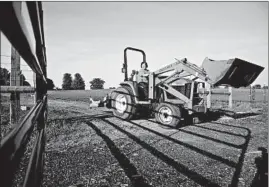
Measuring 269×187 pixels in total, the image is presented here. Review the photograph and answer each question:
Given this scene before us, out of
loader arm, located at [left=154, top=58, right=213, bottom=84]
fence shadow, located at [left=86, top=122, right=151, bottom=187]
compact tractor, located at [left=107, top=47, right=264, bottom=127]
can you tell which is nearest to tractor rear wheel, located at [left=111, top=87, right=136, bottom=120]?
compact tractor, located at [left=107, top=47, right=264, bottom=127]

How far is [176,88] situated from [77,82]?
332ft

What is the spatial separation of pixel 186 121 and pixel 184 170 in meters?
4.57

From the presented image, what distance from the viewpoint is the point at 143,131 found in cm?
566

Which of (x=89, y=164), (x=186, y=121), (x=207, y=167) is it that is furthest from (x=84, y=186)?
(x=186, y=121)

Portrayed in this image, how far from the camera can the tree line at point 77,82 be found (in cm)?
10293

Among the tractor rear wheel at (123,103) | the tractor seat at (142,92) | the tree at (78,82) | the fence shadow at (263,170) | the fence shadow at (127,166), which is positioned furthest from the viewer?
the tree at (78,82)

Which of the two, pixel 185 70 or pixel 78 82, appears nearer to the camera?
pixel 185 70

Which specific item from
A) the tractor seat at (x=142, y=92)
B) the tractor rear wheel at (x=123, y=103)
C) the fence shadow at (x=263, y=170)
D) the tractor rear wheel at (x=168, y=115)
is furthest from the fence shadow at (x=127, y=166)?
the tractor seat at (x=142, y=92)

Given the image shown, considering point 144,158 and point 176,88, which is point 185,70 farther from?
point 144,158

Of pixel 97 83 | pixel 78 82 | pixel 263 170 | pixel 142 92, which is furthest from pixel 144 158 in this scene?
pixel 97 83

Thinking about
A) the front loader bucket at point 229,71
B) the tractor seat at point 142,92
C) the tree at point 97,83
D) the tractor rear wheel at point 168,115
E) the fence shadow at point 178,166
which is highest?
the tree at point 97,83

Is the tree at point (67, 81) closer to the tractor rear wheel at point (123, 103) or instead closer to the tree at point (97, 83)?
the tree at point (97, 83)

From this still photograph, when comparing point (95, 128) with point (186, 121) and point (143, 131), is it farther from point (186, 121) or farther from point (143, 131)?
point (186, 121)

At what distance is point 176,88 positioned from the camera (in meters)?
7.78
